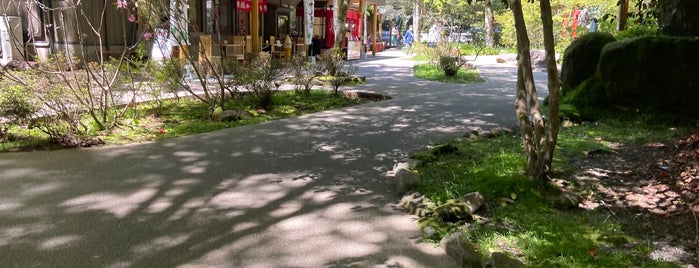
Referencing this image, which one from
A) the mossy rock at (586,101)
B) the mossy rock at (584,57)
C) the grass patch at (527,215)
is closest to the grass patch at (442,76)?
the mossy rock at (584,57)

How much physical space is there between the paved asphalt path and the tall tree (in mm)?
1327

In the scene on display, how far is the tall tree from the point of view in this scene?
500 cm

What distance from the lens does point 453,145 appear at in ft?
22.8

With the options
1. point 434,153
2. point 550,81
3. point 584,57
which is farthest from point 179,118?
point 584,57

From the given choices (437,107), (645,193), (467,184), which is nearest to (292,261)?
(467,184)

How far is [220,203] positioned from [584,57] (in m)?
7.99

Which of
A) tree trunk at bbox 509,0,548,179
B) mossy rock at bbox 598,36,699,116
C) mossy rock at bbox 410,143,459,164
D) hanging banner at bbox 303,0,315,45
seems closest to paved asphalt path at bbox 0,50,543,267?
mossy rock at bbox 410,143,459,164

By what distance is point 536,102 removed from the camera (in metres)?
5.32

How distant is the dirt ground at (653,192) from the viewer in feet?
13.0

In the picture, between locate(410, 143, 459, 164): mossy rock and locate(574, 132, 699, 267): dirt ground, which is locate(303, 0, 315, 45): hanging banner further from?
locate(574, 132, 699, 267): dirt ground

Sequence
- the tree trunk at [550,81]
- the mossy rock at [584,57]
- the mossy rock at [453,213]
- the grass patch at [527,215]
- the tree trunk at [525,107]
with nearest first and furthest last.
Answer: the grass patch at [527,215]
the mossy rock at [453,213]
the tree trunk at [550,81]
the tree trunk at [525,107]
the mossy rock at [584,57]

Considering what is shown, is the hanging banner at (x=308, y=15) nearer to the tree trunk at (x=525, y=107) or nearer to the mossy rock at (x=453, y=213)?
the tree trunk at (x=525, y=107)

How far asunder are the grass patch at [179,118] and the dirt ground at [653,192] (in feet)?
16.6

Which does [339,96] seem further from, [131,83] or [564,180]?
[564,180]
